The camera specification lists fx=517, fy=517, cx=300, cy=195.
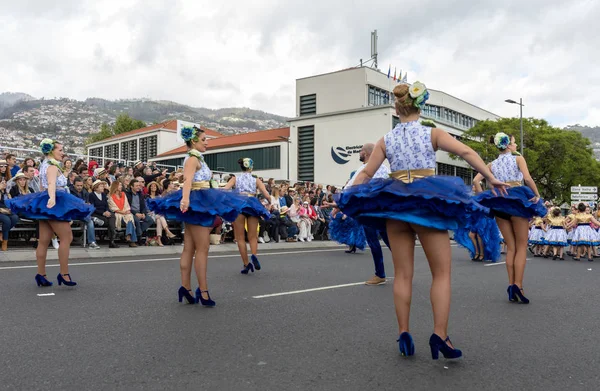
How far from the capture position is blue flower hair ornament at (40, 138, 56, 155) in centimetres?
745

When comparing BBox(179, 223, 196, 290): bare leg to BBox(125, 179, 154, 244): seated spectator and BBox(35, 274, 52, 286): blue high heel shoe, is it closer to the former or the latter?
BBox(35, 274, 52, 286): blue high heel shoe

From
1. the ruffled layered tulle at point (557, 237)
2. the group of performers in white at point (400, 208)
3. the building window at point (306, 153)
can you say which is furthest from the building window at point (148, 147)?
the group of performers in white at point (400, 208)

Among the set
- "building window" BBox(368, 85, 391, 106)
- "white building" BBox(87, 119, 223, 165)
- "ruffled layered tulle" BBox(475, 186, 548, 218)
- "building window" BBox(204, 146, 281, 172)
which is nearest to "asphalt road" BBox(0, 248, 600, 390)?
"ruffled layered tulle" BBox(475, 186, 548, 218)

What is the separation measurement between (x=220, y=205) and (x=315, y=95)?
45.5 meters

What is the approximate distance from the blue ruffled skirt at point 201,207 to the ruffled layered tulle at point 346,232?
4172 millimetres

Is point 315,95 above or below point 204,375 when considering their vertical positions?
above

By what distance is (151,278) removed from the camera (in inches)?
337

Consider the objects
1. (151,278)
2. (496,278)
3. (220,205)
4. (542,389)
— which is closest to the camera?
(542,389)

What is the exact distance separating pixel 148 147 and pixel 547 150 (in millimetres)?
50795

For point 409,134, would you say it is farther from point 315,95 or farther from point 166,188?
point 315,95

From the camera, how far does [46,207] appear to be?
7328mm

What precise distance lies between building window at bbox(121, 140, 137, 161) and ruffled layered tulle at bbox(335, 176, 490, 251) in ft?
246

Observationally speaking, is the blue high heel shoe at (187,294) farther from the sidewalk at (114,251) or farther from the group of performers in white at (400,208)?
the sidewalk at (114,251)

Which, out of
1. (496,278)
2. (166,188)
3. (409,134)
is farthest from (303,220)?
(409,134)
